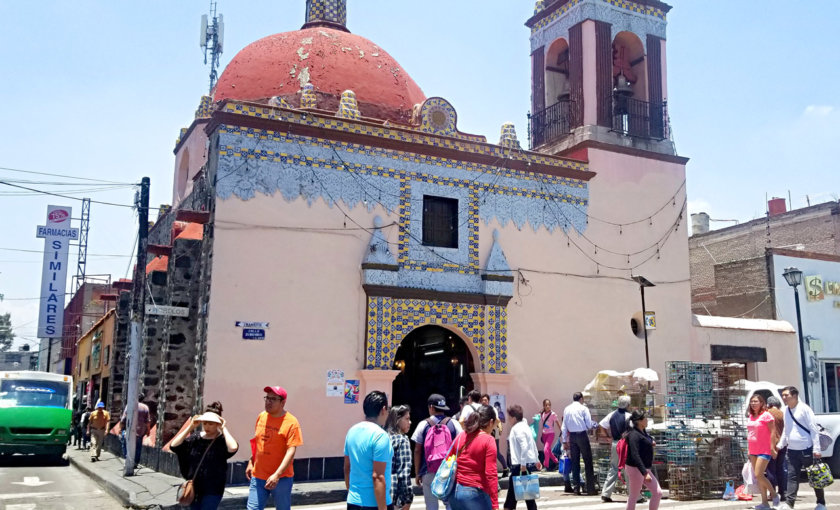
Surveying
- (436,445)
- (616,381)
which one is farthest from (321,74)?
(436,445)

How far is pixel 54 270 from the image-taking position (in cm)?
2842

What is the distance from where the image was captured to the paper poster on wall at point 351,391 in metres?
14.5

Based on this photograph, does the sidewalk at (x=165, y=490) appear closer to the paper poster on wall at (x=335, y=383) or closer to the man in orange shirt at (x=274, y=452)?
the paper poster on wall at (x=335, y=383)

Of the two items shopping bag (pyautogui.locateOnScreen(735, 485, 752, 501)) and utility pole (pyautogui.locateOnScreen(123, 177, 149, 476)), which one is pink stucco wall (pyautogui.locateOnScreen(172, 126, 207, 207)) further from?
shopping bag (pyautogui.locateOnScreen(735, 485, 752, 501))

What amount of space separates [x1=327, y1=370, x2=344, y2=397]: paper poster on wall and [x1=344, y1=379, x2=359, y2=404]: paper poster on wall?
0.09 m

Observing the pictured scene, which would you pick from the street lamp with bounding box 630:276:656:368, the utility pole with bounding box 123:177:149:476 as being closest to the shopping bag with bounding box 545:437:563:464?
the street lamp with bounding box 630:276:656:368

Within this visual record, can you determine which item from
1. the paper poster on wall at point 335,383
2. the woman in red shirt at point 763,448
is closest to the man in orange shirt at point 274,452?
the woman in red shirt at point 763,448

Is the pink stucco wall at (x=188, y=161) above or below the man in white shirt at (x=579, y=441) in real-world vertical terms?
above

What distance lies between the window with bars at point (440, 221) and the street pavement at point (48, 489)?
766 cm

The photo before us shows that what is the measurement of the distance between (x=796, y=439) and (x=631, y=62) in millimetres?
12382

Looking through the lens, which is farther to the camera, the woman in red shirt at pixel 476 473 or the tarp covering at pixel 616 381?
the tarp covering at pixel 616 381

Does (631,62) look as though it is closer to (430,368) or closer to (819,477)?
(430,368)

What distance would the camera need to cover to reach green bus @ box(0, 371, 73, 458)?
18.0 metres

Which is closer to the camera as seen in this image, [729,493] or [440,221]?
[729,493]
